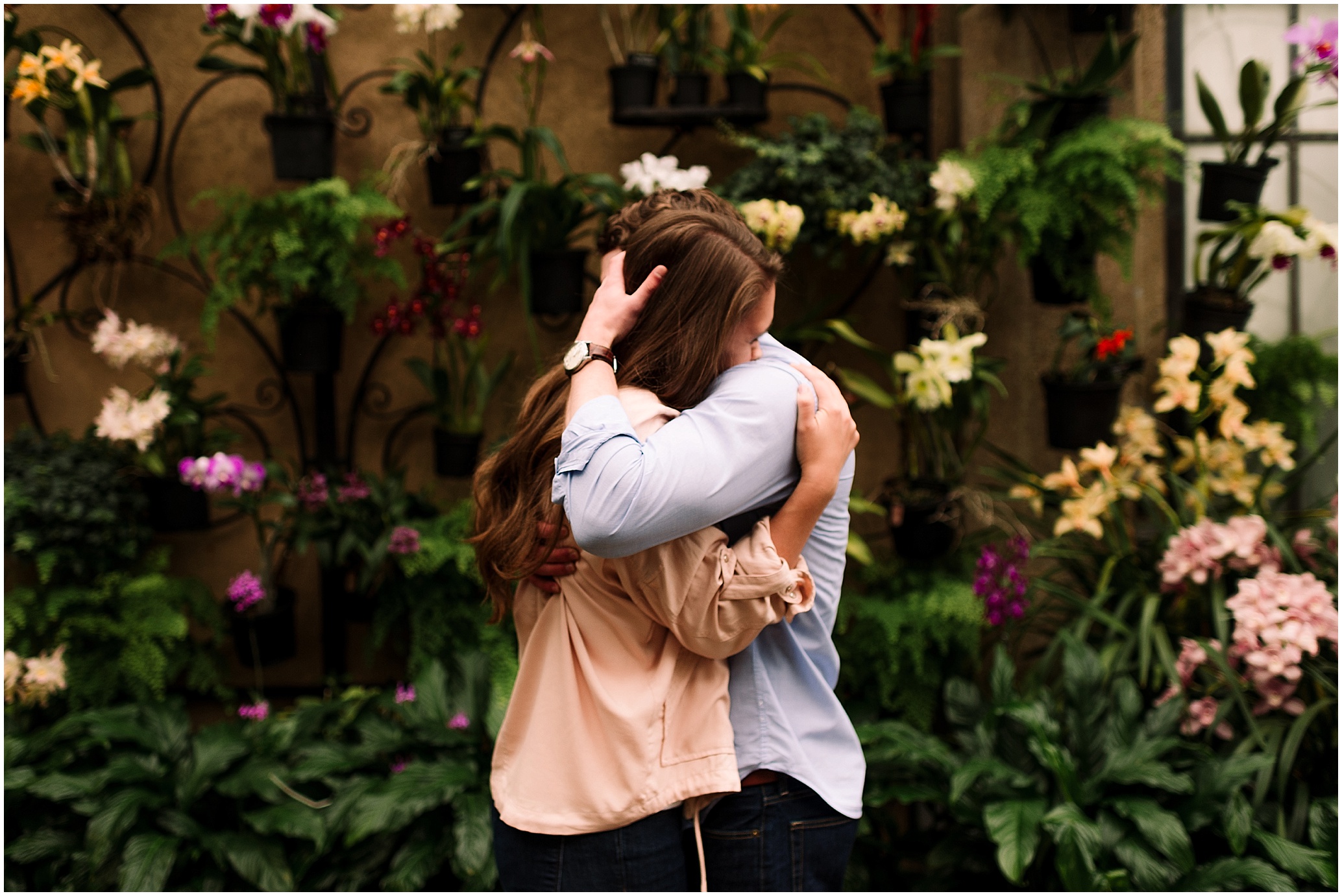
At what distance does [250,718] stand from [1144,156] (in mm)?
2758

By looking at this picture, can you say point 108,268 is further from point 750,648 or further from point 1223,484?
point 1223,484

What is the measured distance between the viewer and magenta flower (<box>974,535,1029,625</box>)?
2311mm

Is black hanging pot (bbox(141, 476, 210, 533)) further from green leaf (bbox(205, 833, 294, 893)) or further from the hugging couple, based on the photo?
the hugging couple

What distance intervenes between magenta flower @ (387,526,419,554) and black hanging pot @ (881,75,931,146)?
169cm

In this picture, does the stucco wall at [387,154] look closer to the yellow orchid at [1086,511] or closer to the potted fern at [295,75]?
the potted fern at [295,75]

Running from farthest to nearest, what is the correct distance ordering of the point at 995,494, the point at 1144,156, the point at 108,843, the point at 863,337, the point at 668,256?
the point at 863,337 → the point at 995,494 → the point at 1144,156 → the point at 108,843 → the point at 668,256

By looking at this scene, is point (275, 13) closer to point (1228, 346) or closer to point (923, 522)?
point (923, 522)

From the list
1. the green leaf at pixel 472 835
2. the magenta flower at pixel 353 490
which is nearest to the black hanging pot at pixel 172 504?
the magenta flower at pixel 353 490

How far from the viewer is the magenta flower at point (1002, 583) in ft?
7.58

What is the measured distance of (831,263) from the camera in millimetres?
2434

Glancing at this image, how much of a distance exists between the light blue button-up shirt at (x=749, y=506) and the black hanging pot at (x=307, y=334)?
161cm

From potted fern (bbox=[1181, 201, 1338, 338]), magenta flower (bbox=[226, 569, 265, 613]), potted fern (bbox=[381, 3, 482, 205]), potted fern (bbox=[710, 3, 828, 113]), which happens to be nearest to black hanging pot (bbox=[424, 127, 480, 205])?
potted fern (bbox=[381, 3, 482, 205])

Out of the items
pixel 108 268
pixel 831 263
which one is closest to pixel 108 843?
pixel 108 268

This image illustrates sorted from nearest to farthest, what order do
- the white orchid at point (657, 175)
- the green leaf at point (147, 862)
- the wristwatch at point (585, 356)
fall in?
the wristwatch at point (585, 356), the green leaf at point (147, 862), the white orchid at point (657, 175)
